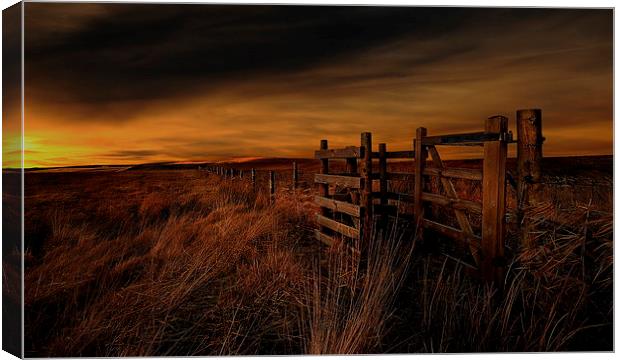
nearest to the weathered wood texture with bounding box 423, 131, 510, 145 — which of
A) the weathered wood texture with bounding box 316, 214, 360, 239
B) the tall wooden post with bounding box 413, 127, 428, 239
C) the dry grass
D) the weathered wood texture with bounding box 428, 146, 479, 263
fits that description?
the weathered wood texture with bounding box 428, 146, 479, 263

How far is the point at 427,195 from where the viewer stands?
577cm

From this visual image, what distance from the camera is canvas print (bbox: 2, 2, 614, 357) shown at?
394cm

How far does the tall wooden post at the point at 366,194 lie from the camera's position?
5968mm

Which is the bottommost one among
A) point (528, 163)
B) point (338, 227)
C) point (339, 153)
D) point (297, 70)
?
point (338, 227)

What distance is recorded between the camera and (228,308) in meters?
4.16

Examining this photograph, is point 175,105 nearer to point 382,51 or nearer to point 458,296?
point 382,51

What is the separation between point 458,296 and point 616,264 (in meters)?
1.29

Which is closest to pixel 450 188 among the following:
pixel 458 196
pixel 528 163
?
pixel 458 196

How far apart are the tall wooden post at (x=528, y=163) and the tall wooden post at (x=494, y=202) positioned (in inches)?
5.0

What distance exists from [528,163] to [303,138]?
2.48 meters

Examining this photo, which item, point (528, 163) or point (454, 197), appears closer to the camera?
point (528, 163)

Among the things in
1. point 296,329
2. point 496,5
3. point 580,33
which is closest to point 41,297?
point 296,329

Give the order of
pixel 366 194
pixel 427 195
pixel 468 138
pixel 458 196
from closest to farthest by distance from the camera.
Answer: pixel 468 138
pixel 458 196
pixel 427 195
pixel 366 194

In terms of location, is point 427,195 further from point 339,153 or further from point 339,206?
point 339,153
